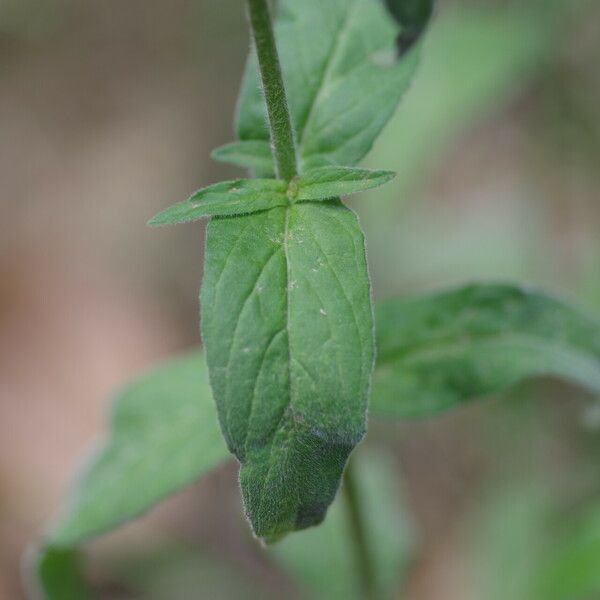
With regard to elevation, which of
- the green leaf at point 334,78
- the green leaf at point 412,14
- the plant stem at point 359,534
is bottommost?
the plant stem at point 359,534

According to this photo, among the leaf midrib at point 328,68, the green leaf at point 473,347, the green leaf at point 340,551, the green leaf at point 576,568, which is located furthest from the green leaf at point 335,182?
the green leaf at point 576,568

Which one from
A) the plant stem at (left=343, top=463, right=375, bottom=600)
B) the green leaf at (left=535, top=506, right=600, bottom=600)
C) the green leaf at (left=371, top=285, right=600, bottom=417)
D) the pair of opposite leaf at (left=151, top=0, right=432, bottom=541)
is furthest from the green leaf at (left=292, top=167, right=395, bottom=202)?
the green leaf at (left=535, top=506, right=600, bottom=600)

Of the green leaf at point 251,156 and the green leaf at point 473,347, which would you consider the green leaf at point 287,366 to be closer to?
the green leaf at point 251,156

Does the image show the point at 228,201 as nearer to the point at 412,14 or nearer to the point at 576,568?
the point at 412,14

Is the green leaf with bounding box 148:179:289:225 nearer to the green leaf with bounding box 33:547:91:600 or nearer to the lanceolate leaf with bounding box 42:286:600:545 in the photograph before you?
the lanceolate leaf with bounding box 42:286:600:545

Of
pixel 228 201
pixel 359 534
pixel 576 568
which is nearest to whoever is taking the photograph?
pixel 228 201

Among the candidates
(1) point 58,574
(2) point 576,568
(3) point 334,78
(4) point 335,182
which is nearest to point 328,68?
(3) point 334,78

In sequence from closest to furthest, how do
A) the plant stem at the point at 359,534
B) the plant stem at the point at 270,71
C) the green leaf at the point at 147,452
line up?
1. the plant stem at the point at 270,71
2. the green leaf at the point at 147,452
3. the plant stem at the point at 359,534
